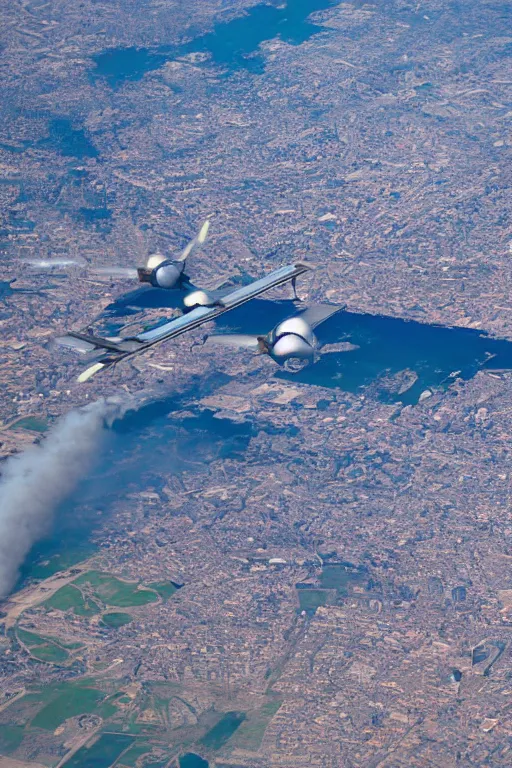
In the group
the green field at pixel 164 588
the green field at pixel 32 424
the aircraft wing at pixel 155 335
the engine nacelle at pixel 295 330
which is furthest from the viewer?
the green field at pixel 32 424

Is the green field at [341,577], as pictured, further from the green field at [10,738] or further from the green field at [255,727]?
the green field at [10,738]

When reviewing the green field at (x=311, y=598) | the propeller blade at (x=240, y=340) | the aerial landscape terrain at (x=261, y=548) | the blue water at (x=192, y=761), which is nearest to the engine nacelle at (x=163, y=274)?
the propeller blade at (x=240, y=340)

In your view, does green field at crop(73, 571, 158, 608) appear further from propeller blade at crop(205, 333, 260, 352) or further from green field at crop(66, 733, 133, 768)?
propeller blade at crop(205, 333, 260, 352)

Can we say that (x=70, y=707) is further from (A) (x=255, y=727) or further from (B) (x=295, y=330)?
(B) (x=295, y=330)

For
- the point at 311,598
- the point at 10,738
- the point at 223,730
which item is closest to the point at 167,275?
the point at 311,598

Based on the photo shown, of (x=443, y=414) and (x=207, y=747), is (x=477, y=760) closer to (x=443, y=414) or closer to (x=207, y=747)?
(x=207, y=747)

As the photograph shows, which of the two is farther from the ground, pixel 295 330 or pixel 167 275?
pixel 167 275
